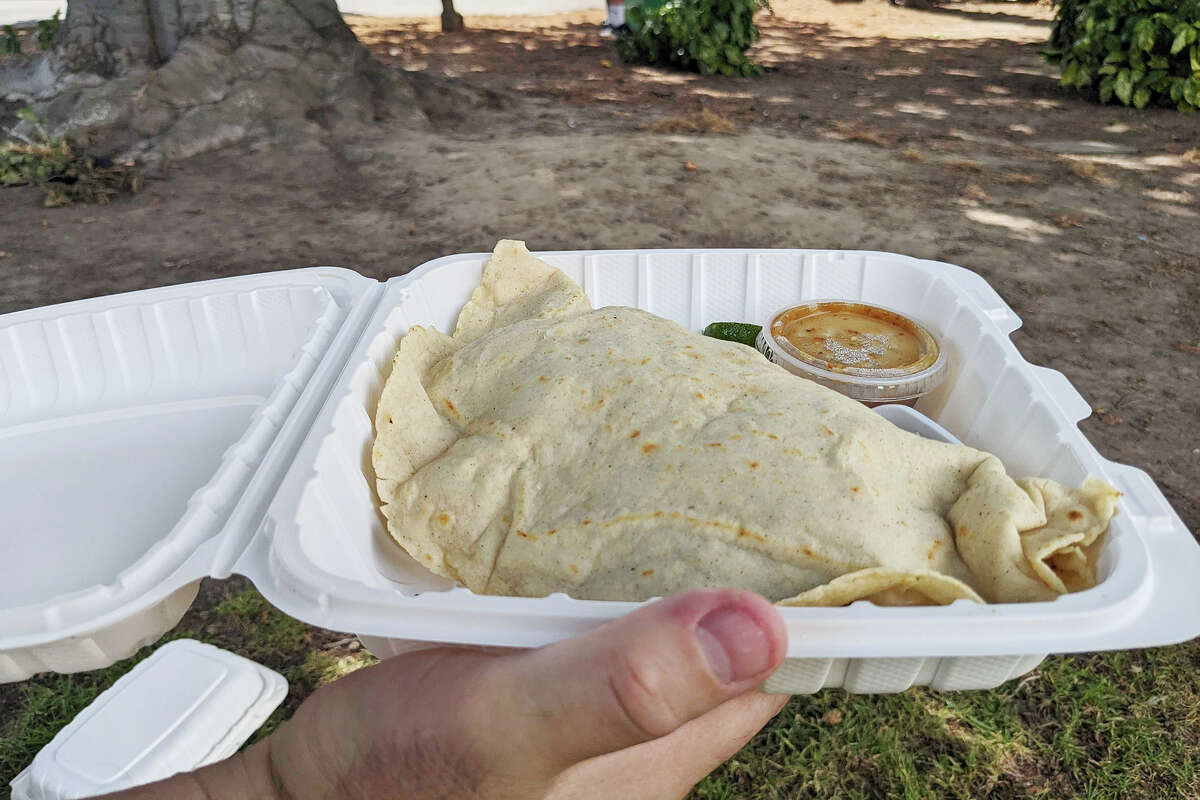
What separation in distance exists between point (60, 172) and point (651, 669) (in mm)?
5773

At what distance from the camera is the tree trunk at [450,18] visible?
9.62m

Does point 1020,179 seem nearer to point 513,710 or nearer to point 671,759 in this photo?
point 671,759

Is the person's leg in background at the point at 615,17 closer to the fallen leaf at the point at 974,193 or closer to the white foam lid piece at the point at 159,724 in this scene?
the fallen leaf at the point at 974,193

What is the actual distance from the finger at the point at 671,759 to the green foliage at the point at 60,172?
5.08 metres

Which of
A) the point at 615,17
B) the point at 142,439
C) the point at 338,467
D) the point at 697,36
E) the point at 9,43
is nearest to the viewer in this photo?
the point at 338,467

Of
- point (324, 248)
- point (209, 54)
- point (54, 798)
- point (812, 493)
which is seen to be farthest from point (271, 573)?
point (209, 54)

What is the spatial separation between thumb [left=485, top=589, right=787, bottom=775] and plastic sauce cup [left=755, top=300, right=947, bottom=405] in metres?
1.10

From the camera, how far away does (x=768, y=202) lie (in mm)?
5039

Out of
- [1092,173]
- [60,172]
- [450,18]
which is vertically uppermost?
[450,18]

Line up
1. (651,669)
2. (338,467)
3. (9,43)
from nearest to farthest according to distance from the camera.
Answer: (651,669)
(338,467)
(9,43)

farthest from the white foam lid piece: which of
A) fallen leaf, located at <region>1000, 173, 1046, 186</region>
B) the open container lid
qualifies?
fallen leaf, located at <region>1000, 173, 1046, 186</region>

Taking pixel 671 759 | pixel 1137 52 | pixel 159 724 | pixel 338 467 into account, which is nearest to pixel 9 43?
pixel 159 724

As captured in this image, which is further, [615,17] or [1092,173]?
[615,17]

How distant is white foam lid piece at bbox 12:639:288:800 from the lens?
70.1 inches
